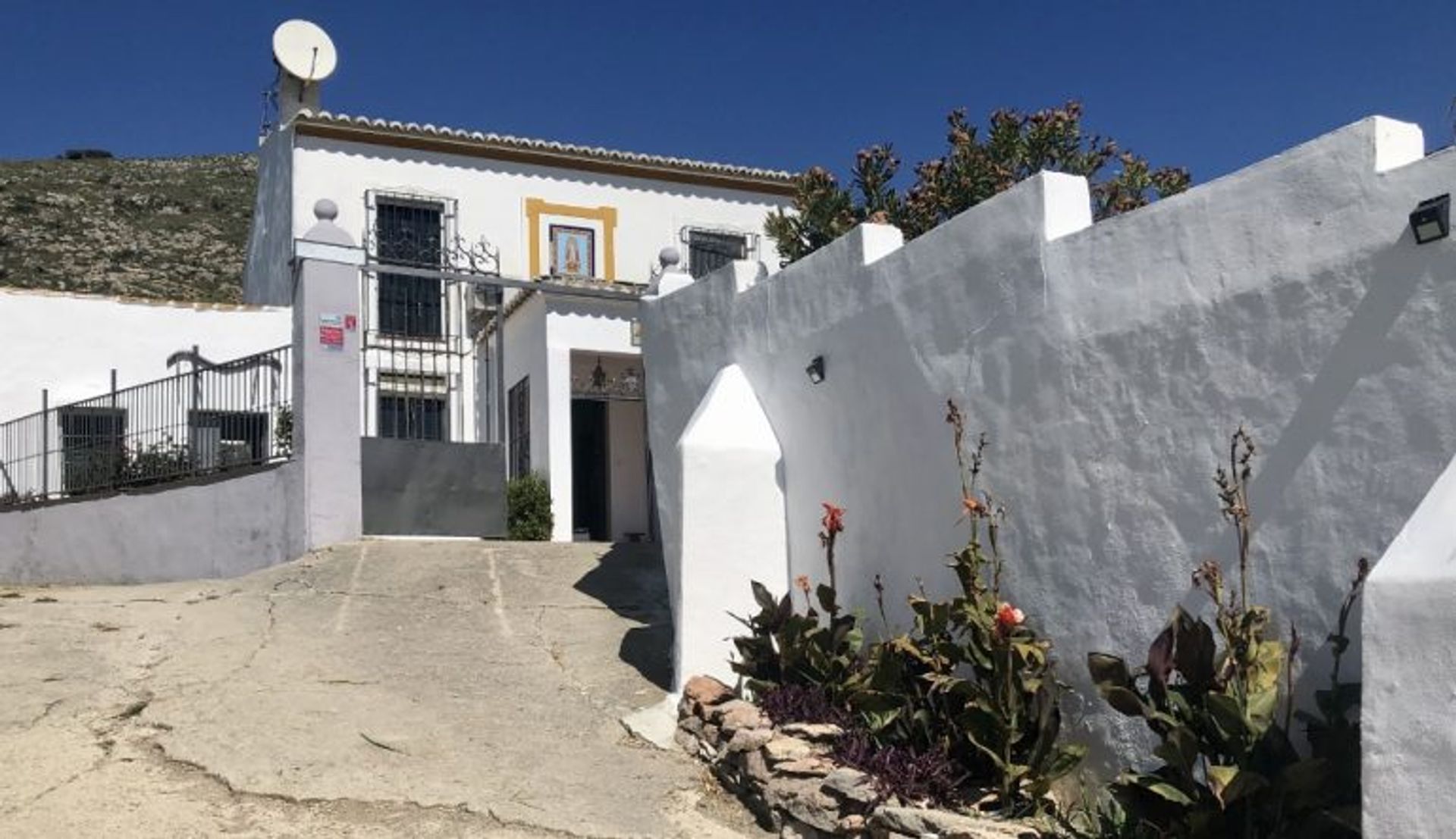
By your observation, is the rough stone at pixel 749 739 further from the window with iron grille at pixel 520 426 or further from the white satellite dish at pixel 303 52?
the white satellite dish at pixel 303 52

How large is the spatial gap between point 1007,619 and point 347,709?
4.22 meters

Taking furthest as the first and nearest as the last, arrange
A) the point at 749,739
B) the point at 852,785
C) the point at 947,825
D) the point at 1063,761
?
the point at 749,739 → the point at 852,785 → the point at 1063,761 → the point at 947,825

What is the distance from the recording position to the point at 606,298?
54.1 ft

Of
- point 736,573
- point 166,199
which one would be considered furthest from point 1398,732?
point 166,199

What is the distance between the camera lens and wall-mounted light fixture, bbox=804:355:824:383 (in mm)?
8141

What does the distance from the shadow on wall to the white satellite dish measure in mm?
10848

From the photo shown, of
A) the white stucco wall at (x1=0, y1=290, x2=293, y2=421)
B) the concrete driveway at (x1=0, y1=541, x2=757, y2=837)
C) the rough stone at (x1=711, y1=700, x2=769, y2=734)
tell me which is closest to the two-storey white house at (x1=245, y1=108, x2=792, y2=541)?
the white stucco wall at (x1=0, y1=290, x2=293, y2=421)

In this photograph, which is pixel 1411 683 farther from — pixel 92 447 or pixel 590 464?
pixel 590 464

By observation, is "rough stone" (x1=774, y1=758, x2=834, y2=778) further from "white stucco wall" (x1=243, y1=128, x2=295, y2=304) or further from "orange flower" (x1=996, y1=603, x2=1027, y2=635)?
"white stucco wall" (x1=243, y1=128, x2=295, y2=304)

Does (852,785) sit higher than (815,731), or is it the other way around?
(815,731)

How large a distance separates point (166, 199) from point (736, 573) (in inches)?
1494

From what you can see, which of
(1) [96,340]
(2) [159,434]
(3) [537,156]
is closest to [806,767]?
(2) [159,434]

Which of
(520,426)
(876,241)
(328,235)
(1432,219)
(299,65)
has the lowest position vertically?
(1432,219)

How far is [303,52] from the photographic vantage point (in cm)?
1986
